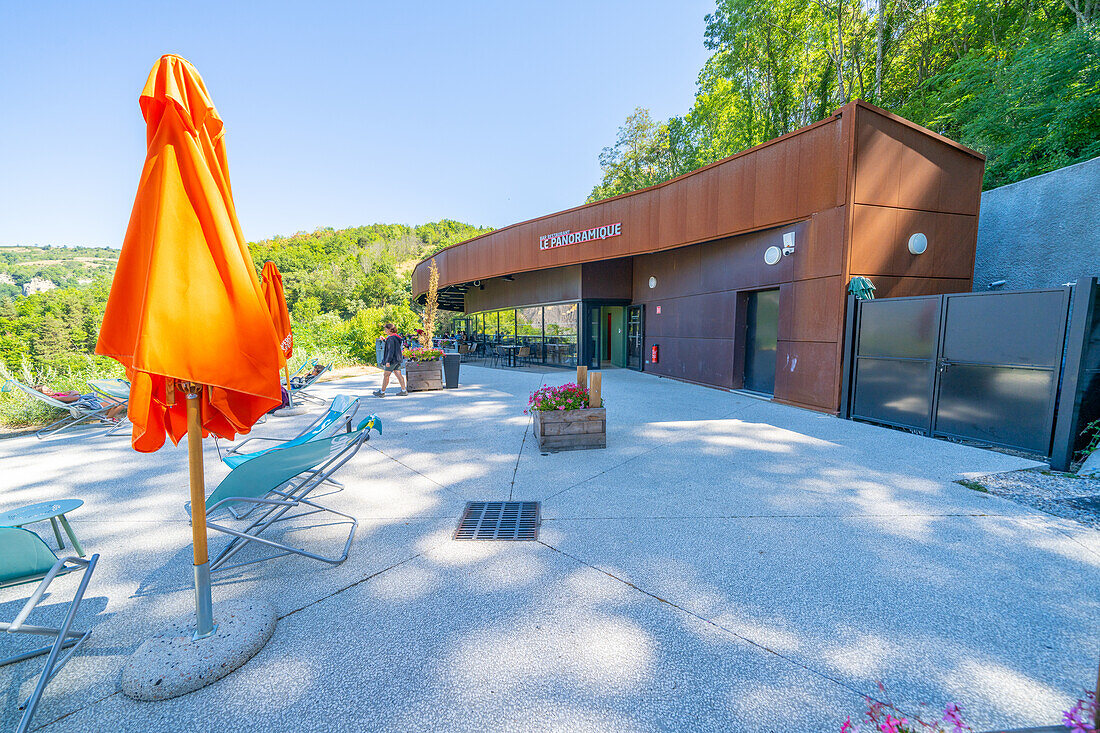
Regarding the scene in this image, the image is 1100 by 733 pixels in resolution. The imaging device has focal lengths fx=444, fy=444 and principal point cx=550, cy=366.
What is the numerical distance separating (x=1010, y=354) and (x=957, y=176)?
423 centimetres

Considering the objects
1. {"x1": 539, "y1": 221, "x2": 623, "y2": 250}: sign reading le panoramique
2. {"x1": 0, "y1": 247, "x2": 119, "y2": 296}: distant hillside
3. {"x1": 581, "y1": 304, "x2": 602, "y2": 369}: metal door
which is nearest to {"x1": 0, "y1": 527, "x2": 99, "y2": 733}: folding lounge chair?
{"x1": 539, "y1": 221, "x2": 623, "y2": 250}: sign reading le panoramique

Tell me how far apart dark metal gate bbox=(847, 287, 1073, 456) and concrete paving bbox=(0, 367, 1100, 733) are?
827 mm

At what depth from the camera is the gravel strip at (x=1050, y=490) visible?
11.6ft

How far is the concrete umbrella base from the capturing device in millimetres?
→ 1872

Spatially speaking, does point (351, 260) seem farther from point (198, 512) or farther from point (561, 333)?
point (198, 512)

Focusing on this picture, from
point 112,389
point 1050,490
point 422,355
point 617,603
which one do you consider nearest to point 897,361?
point 1050,490

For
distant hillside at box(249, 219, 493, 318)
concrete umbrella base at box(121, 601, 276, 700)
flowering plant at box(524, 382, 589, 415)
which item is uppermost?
distant hillside at box(249, 219, 493, 318)

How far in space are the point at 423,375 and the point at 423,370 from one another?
120 mm

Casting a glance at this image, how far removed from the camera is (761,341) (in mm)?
9430

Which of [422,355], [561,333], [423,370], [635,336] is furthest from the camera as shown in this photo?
[561,333]

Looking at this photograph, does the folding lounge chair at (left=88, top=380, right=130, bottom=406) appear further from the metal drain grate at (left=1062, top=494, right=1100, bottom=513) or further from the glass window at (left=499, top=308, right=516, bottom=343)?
the glass window at (left=499, top=308, right=516, bottom=343)

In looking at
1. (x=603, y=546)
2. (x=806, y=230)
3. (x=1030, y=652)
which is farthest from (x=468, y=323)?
(x=1030, y=652)

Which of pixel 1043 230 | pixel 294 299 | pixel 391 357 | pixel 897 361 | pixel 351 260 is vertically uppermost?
pixel 351 260

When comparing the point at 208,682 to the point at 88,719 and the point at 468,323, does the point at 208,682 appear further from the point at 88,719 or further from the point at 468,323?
the point at 468,323
